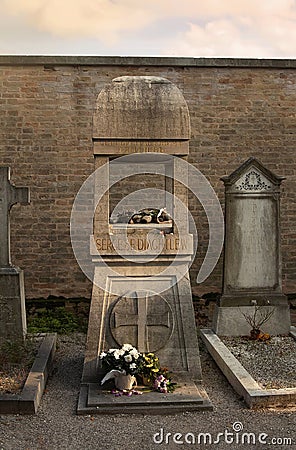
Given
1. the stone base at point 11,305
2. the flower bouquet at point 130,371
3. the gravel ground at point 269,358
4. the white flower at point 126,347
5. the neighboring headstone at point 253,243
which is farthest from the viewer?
the neighboring headstone at point 253,243

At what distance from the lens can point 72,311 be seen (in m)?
10.8

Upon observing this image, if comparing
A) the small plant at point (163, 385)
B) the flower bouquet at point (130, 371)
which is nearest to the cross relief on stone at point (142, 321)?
the flower bouquet at point (130, 371)

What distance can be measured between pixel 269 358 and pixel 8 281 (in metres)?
3.44

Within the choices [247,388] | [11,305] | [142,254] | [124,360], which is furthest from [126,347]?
[11,305]

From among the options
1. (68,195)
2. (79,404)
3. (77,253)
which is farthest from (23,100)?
(79,404)

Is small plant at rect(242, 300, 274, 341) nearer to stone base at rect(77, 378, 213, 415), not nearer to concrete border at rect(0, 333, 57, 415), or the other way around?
stone base at rect(77, 378, 213, 415)

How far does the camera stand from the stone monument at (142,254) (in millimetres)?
6363

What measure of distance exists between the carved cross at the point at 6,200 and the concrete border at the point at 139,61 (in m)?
3.44

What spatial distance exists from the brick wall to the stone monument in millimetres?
4226

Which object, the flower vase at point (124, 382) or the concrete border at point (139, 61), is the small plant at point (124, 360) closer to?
the flower vase at point (124, 382)

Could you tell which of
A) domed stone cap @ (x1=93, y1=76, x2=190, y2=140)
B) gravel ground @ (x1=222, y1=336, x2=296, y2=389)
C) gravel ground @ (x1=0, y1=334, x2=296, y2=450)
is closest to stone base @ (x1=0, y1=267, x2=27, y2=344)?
gravel ground @ (x1=0, y1=334, x2=296, y2=450)

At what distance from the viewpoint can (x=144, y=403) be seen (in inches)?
229

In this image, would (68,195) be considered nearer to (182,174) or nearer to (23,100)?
(23,100)

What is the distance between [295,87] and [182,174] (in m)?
5.31
